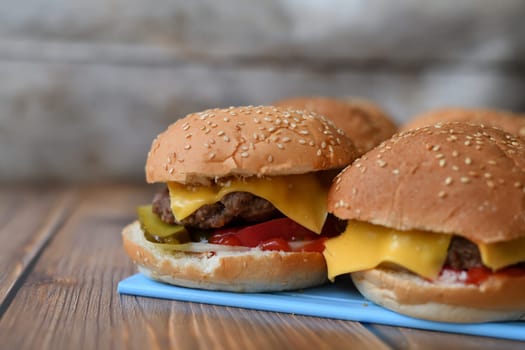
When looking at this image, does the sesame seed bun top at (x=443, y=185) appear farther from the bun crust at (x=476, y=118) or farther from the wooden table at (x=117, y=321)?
the bun crust at (x=476, y=118)

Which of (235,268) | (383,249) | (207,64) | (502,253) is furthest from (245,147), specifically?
(207,64)

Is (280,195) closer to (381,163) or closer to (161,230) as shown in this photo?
(381,163)

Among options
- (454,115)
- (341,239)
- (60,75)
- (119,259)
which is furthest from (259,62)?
(341,239)

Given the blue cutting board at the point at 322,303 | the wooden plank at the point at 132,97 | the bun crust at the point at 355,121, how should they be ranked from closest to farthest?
the blue cutting board at the point at 322,303 < the bun crust at the point at 355,121 < the wooden plank at the point at 132,97

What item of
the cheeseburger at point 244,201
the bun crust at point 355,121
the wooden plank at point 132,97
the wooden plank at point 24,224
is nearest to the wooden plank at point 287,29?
the wooden plank at point 132,97

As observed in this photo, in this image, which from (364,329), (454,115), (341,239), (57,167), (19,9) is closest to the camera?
(364,329)

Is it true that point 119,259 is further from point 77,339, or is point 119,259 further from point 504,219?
point 504,219
